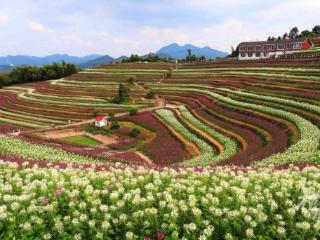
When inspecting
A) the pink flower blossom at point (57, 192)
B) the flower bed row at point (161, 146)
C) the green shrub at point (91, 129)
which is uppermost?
the pink flower blossom at point (57, 192)

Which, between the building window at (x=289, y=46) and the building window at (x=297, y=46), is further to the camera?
the building window at (x=289, y=46)

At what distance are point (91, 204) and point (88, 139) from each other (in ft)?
152

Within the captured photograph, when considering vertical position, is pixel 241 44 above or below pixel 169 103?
above

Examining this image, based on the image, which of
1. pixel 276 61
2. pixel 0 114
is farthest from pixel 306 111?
pixel 0 114

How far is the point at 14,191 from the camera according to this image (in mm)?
12203

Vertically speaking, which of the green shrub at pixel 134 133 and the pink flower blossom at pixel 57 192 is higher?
the pink flower blossom at pixel 57 192

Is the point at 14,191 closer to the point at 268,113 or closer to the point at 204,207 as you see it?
the point at 204,207

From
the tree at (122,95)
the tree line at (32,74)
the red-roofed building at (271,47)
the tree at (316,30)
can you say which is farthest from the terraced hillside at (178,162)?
the tree at (316,30)

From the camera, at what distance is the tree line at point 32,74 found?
15838cm

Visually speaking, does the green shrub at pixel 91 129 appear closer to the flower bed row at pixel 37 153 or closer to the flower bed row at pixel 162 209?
the flower bed row at pixel 37 153

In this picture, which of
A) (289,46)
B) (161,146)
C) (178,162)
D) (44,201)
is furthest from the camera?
(289,46)

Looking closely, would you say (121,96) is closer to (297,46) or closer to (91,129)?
(91,129)

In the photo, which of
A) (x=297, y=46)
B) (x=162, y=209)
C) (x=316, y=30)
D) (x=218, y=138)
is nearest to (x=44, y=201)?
(x=162, y=209)

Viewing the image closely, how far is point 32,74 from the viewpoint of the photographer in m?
160
